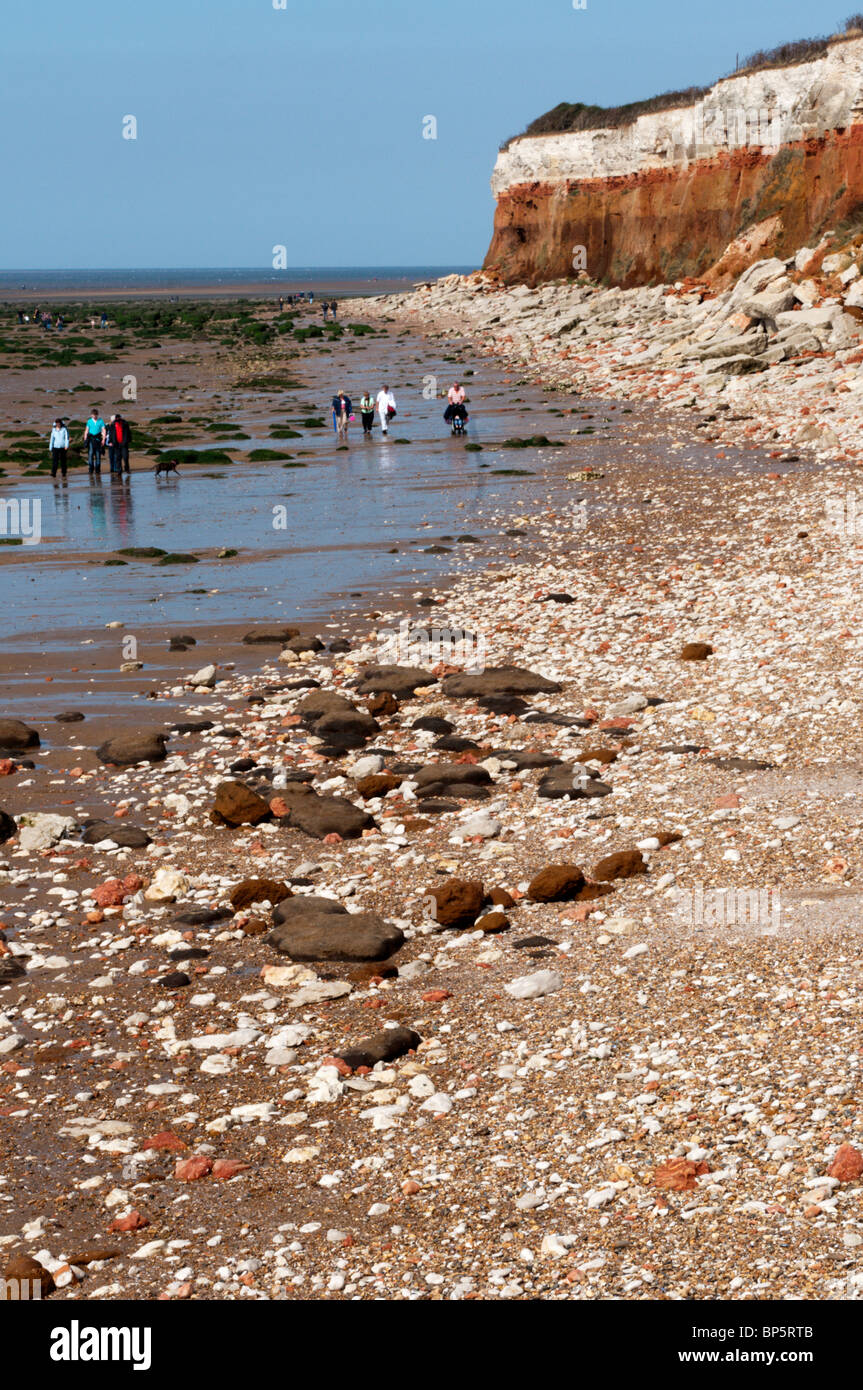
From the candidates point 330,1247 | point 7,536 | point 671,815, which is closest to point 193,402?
point 7,536

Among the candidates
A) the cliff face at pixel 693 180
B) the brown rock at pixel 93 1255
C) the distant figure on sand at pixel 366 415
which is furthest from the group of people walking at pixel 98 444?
the brown rock at pixel 93 1255

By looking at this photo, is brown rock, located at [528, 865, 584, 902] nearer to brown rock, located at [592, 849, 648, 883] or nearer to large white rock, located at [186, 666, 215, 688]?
brown rock, located at [592, 849, 648, 883]

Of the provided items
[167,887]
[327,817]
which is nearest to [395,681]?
[327,817]

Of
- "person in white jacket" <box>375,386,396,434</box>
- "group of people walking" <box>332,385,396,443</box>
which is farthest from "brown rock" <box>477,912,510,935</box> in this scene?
"person in white jacket" <box>375,386,396,434</box>

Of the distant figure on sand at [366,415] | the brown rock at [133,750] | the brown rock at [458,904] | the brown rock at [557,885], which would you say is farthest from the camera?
the distant figure on sand at [366,415]

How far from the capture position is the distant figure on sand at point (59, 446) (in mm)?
34969

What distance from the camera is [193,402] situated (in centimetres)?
5441

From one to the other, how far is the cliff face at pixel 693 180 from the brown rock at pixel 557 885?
142 feet

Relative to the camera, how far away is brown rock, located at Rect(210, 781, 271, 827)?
41.5ft

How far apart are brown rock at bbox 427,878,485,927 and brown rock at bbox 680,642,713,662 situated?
6.37m

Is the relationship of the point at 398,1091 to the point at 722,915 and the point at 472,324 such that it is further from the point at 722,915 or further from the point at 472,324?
the point at 472,324

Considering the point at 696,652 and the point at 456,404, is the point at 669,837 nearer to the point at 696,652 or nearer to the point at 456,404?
the point at 696,652
